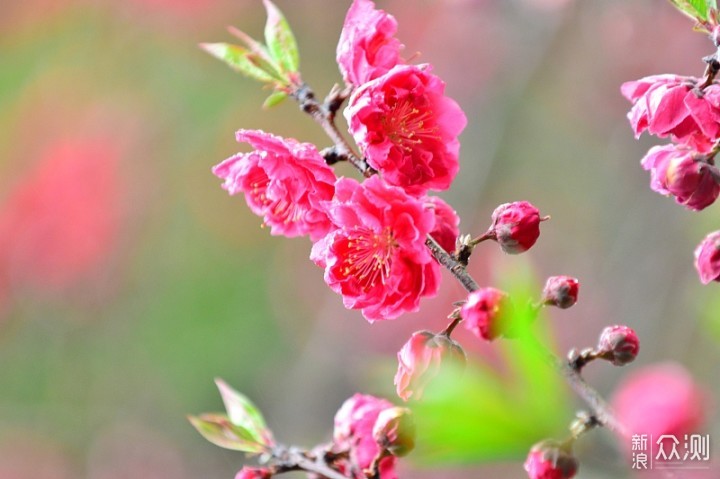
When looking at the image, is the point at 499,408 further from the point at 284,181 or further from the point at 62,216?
the point at 62,216

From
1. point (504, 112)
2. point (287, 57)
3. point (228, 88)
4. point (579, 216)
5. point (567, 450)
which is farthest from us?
point (228, 88)

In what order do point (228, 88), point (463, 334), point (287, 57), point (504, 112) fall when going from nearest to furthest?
point (287, 57) → point (463, 334) → point (504, 112) → point (228, 88)

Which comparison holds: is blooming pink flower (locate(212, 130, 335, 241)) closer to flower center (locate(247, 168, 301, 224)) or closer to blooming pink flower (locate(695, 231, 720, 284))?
flower center (locate(247, 168, 301, 224))

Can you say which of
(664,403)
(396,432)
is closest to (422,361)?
(396,432)

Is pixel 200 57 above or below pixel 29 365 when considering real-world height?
above

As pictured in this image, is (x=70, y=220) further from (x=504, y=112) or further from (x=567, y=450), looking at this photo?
(x=567, y=450)

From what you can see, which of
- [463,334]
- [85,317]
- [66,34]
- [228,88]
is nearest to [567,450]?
[463,334]
